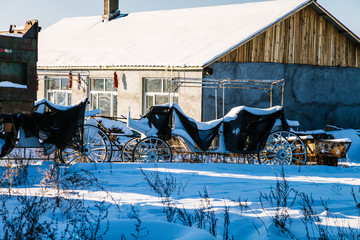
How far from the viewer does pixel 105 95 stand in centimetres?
1952

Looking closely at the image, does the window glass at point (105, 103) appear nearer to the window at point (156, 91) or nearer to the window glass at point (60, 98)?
the window at point (156, 91)

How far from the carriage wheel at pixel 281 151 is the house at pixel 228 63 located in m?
3.51

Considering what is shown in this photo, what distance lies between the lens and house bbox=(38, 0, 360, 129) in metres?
16.4

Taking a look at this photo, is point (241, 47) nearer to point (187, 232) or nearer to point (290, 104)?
point (290, 104)

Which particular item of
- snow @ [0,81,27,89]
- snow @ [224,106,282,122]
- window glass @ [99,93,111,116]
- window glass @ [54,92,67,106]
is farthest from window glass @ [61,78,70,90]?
snow @ [0,81,27,89]

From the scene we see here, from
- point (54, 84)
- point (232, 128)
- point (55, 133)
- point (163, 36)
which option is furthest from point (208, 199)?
point (54, 84)

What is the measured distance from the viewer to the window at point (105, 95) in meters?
19.3

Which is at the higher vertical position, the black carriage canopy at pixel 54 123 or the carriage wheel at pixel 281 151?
Result: the black carriage canopy at pixel 54 123

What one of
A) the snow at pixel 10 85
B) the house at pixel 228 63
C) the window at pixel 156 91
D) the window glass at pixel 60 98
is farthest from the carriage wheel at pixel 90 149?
the window glass at pixel 60 98

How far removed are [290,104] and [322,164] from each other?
18.2 feet

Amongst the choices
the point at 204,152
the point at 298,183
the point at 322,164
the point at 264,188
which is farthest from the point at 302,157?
the point at 264,188

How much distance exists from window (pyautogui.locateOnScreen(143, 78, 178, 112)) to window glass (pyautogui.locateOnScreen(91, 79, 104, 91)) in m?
2.30

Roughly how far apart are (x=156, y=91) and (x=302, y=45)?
544 cm

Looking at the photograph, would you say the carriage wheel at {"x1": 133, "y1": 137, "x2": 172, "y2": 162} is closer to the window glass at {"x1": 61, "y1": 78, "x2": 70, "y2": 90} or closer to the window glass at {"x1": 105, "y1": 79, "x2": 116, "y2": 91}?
the window glass at {"x1": 105, "y1": 79, "x2": 116, "y2": 91}
